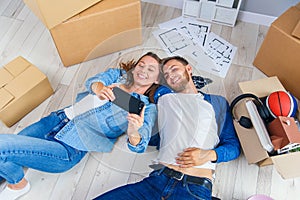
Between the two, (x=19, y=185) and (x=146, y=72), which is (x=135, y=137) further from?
(x=19, y=185)

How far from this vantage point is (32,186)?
1.20m

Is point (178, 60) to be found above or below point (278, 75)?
above

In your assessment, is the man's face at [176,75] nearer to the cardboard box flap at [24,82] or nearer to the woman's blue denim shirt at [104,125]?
the woman's blue denim shirt at [104,125]

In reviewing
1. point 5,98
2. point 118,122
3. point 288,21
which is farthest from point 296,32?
point 5,98

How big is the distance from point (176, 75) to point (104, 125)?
27 cm

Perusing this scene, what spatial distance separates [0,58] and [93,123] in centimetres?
80

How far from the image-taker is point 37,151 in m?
1.03

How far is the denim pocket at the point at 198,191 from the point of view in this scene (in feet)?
3.20

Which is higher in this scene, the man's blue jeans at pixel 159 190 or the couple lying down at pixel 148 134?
the couple lying down at pixel 148 134

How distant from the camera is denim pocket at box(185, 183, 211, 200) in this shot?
0.97 m

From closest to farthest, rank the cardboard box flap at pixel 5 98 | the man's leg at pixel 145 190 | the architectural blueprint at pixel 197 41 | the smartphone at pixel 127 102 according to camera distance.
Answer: the smartphone at pixel 127 102
the man's leg at pixel 145 190
the architectural blueprint at pixel 197 41
the cardboard box flap at pixel 5 98

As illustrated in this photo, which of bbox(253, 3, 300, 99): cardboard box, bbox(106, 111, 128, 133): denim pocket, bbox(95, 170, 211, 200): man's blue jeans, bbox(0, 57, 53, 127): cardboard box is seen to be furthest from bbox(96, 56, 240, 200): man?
bbox(0, 57, 53, 127): cardboard box

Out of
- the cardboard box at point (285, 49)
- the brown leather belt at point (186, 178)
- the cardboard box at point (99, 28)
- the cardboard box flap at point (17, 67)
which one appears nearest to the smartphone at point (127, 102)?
the brown leather belt at point (186, 178)

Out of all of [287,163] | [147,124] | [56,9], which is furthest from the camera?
[56,9]
